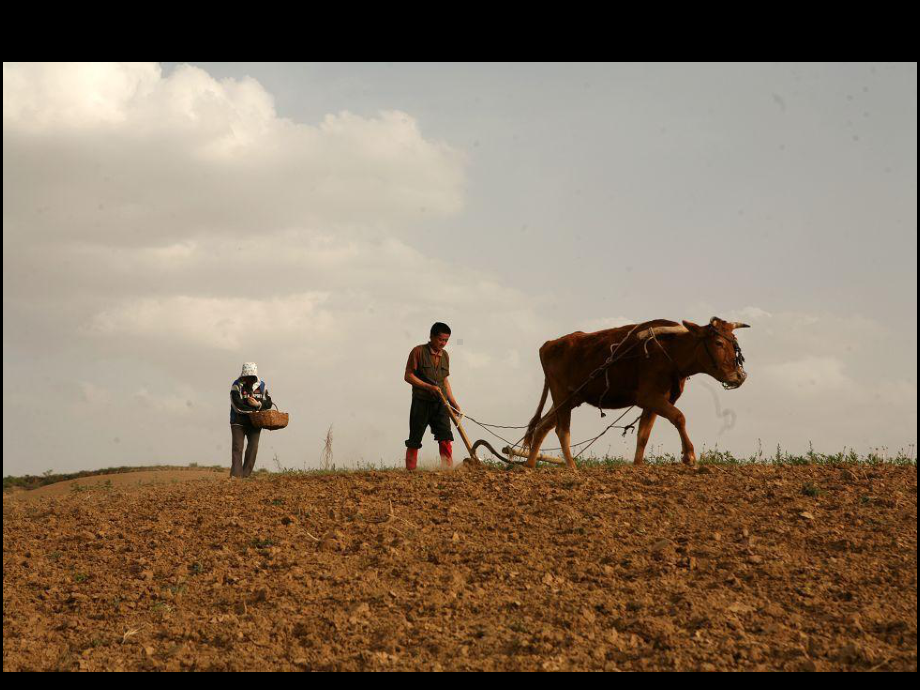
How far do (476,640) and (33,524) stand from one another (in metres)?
7.09

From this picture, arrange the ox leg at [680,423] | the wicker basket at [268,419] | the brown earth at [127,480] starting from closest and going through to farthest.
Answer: the ox leg at [680,423]
the wicker basket at [268,419]
the brown earth at [127,480]

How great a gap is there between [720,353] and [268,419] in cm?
715

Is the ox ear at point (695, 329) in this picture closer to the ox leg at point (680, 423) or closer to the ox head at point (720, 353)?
the ox head at point (720, 353)

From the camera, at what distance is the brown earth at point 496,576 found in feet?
21.0

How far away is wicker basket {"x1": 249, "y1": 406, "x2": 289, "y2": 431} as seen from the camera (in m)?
13.9

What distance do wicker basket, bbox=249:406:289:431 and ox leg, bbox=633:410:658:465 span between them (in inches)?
230

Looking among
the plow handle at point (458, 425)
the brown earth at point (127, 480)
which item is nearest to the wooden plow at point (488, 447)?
the plow handle at point (458, 425)

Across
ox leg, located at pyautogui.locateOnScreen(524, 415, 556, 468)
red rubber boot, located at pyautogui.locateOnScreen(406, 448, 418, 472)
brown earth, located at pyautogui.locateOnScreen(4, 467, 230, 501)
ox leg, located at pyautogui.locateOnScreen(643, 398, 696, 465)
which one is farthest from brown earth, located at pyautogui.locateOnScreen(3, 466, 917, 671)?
brown earth, located at pyautogui.locateOnScreen(4, 467, 230, 501)

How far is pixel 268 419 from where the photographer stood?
13914 mm

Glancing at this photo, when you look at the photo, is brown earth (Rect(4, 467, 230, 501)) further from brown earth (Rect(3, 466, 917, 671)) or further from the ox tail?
the ox tail

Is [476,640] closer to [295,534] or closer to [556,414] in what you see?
[295,534]

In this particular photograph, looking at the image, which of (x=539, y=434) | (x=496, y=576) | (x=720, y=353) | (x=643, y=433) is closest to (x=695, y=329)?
(x=720, y=353)

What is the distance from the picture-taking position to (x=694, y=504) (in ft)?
29.6

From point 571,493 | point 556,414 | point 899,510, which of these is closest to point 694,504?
point 571,493
